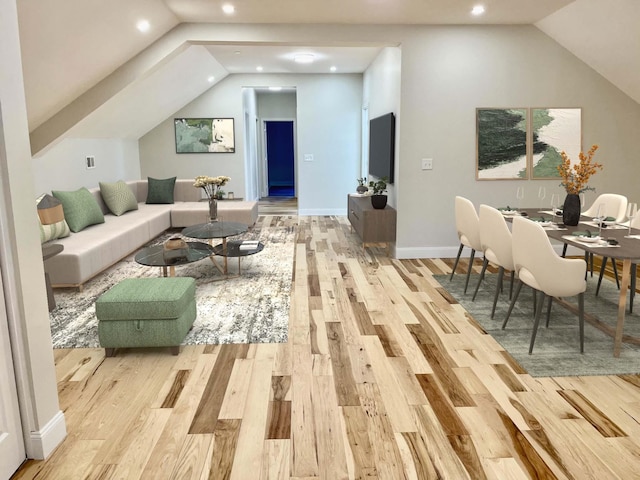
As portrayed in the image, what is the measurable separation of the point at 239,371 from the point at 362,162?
6.82 meters

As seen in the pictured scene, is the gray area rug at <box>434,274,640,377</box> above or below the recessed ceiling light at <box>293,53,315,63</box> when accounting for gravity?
below

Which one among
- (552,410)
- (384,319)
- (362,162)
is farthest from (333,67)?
(552,410)

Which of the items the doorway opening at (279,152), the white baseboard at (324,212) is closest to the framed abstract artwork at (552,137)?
the white baseboard at (324,212)

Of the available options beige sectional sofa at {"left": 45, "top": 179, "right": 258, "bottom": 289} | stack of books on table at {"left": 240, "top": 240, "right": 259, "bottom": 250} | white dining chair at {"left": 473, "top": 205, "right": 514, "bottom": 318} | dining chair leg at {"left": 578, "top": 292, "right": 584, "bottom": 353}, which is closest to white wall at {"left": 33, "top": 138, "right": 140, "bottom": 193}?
beige sectional sofa at {"left": 45, "top": 179, "right": 258, "bottom": 289}

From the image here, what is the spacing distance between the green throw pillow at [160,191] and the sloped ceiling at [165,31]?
1844 mm

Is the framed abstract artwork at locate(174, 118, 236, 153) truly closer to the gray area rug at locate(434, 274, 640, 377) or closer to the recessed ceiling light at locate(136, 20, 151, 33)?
the recessed ceiling light at locate(136, 20, 151, 33)

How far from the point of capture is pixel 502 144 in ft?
18.7

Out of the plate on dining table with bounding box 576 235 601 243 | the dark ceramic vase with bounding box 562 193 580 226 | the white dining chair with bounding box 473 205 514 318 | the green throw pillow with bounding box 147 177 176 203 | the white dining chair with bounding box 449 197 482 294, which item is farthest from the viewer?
the green throw pillow with bounding box 147 177 176 203

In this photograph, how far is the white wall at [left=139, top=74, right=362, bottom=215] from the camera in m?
9.09

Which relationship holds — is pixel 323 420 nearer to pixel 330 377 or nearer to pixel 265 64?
pixel 330 377

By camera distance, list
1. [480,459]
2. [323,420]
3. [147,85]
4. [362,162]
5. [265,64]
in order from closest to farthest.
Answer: [480,459] < [323,420] < [147,85] < [265,64] < [362,162]

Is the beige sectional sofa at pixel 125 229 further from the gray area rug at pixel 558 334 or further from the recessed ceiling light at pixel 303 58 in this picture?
the gray area rug at pixel 558 334

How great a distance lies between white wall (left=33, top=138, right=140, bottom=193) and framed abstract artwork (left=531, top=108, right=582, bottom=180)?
5456 mm

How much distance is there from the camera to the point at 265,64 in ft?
26.3
